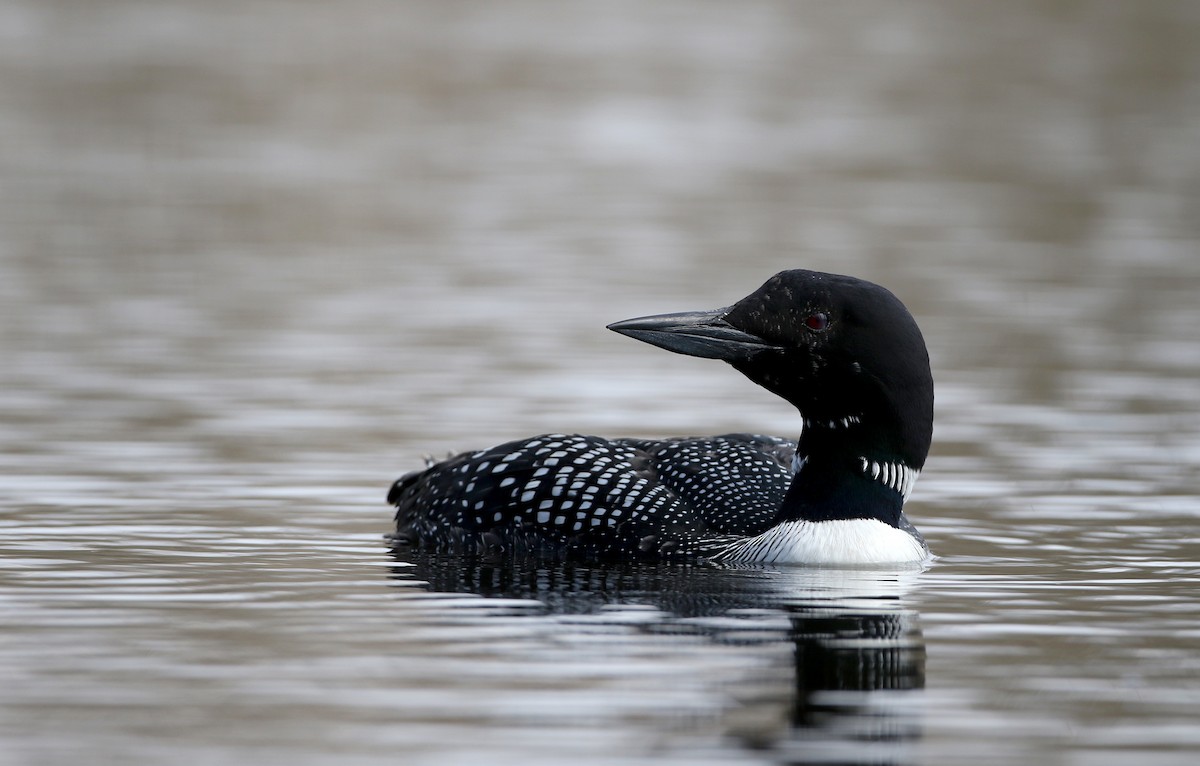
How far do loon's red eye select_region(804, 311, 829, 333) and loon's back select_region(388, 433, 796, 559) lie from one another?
72 cm

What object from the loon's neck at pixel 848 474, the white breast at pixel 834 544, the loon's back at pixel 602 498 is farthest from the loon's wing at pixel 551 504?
the loon's neck at pixel 848 474

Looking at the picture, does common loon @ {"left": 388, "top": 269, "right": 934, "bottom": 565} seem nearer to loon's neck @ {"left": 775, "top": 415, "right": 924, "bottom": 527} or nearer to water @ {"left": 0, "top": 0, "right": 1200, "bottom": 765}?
loon's neck @ {"left": 775, "top": 415, "right": 924, "bottom": 527}

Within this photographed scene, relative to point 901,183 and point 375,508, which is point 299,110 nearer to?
point 901,183

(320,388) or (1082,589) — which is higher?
(320,388)

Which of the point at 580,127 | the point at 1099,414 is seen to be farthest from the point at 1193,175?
the point at 1099,414

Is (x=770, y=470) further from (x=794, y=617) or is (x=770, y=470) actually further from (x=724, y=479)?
(x=794, y=617)

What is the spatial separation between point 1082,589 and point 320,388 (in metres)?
5.05

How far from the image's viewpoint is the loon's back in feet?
24.1

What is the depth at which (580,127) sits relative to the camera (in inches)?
1008

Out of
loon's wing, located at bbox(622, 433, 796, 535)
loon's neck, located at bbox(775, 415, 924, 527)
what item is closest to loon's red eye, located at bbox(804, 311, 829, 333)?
loon's neck, located at bbox(775, 415, 924, 527)

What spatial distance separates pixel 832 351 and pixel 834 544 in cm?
59

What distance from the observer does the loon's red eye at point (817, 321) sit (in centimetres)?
699

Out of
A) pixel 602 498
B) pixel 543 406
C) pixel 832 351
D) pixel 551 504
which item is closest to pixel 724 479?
pixel 602 498

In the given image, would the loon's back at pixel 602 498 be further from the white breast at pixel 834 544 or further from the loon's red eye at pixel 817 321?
the loon's red eye at pixel 817 321
